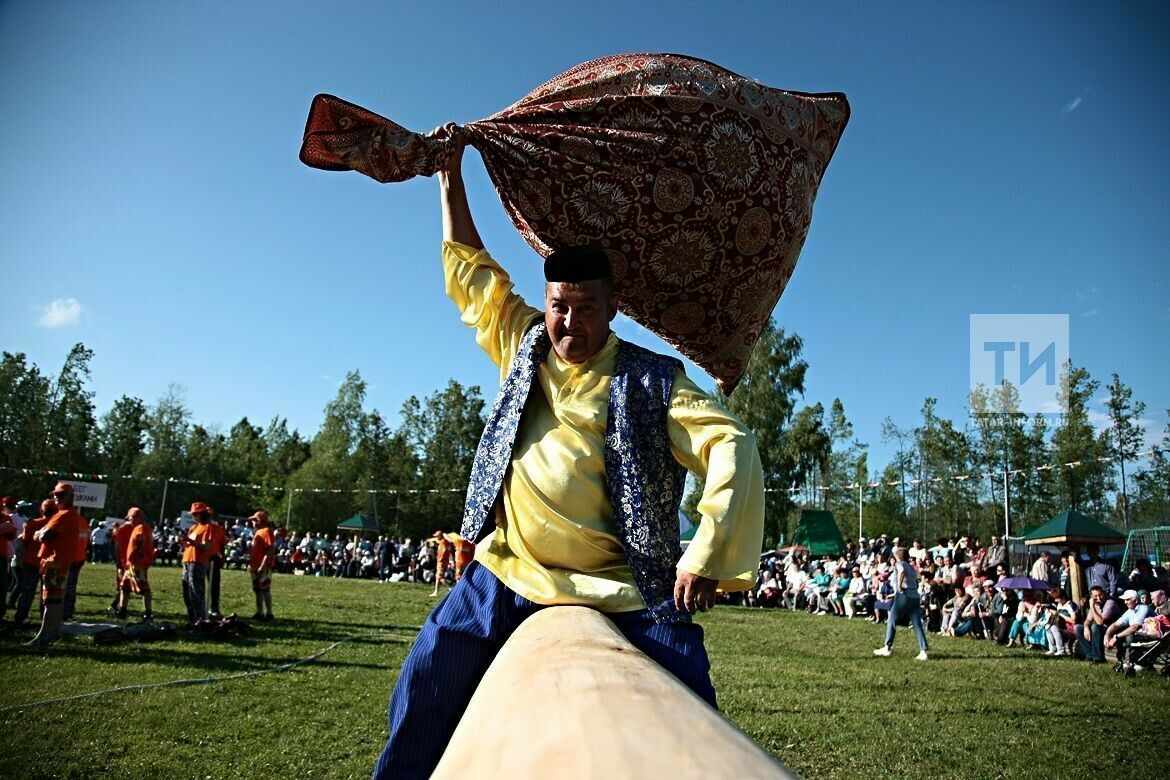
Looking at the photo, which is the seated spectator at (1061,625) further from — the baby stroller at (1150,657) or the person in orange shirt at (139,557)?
the person in orange shirt at (139,557)

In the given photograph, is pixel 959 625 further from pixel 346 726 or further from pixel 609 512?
pixel 609 512

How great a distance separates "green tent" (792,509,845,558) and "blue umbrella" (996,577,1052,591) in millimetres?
11428

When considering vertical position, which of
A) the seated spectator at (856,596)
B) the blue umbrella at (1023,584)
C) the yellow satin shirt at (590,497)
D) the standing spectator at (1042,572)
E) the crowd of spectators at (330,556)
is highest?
the yellow satin shirt at (590,497)

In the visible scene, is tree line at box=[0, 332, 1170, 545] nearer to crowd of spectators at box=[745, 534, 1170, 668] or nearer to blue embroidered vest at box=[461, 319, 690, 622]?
crowd of spectators at box=[745, 534, 1170, 668]

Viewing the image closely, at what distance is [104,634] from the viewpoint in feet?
34.1

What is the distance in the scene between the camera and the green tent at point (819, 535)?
94.0 ft

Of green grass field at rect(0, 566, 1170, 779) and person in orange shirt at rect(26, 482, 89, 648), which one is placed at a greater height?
person in orange shirt at rect(26, 482, 89, 648)

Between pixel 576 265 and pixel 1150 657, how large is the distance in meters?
14.2

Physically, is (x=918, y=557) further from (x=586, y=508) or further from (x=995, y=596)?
(x=586, y=508)

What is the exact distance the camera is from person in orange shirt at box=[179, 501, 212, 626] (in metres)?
12.9

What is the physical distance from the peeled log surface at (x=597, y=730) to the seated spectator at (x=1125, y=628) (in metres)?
14.9

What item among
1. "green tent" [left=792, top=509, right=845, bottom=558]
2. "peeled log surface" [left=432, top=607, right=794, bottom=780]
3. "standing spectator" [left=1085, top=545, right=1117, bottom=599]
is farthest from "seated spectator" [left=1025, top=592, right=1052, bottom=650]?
"peeled log surface" [left=432, top=607, right=794, bottom=780]

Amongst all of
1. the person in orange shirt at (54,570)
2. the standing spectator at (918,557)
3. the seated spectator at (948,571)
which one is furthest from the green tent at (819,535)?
the person in orange shirt at (54,570)

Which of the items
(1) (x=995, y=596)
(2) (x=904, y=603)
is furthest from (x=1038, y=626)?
(2) (x=904, y=603)
